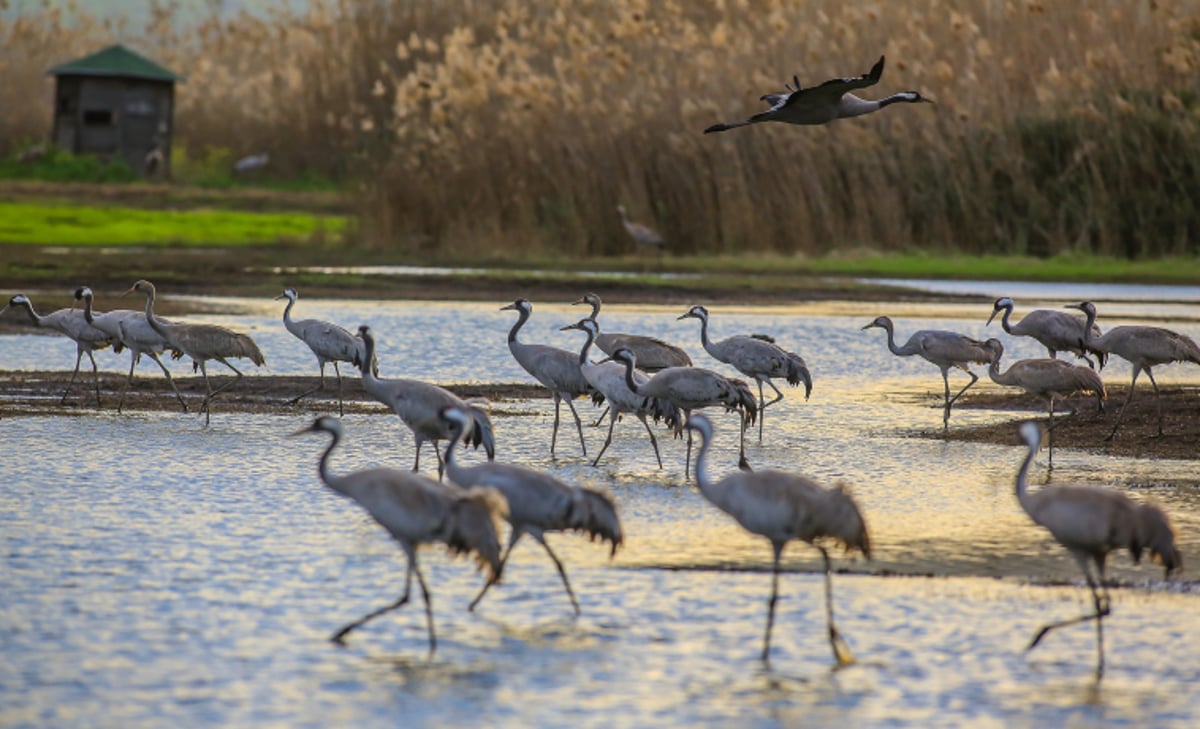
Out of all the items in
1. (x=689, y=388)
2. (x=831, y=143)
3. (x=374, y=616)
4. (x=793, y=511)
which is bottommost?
(x=374, y=616)

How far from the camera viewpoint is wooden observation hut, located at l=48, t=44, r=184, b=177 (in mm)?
43250

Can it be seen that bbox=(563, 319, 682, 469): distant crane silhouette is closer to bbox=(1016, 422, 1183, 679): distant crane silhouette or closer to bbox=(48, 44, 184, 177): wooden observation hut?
bbox=(1016, 422, 1183, 679): distant crane silhouette

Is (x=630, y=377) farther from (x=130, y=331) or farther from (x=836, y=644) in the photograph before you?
(x=130, y=331)

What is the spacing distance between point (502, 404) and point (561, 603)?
20.4 feet

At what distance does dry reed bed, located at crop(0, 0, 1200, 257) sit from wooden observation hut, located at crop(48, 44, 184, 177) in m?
17.0

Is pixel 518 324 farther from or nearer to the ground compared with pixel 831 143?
nearer to the ground

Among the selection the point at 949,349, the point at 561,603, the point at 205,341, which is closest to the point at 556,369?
the point at 205,341

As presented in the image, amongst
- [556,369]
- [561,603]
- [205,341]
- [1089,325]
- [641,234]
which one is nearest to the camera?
[561,603]

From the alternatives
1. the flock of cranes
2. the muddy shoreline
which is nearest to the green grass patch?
the muddy shoreline

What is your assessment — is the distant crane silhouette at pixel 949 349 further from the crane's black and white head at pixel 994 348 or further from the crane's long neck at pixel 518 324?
the crane's long neck at pixel 518 324

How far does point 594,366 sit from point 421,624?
14.6 feet

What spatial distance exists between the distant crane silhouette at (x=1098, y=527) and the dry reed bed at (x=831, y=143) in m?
18.4

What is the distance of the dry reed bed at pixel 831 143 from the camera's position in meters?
25.0

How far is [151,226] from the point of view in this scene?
3388cm
